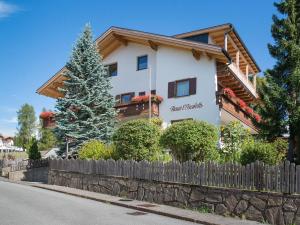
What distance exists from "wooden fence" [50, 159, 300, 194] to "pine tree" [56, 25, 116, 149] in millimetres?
7101

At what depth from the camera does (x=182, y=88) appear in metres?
27.9

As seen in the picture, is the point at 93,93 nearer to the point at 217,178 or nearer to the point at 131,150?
the point at 131,150

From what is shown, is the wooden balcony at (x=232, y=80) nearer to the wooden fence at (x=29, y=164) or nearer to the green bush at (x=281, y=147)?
the green bush at (x=281, y=147)

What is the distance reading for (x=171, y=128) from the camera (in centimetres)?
1706

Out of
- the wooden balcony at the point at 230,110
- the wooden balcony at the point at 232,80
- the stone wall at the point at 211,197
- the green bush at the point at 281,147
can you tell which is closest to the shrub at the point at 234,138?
the green bush at the point at 281,147

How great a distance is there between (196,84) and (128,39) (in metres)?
7.84

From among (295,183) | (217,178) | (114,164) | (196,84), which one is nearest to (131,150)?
(114,164)

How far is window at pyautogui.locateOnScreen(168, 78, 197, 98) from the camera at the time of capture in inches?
1066

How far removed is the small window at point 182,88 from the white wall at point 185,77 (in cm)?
32

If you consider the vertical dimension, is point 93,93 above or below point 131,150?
above

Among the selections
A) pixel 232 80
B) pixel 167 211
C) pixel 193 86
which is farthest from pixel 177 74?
pixel 167 211

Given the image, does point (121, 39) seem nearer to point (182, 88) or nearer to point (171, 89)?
point (171, 89)

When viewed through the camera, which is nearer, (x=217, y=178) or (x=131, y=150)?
(x=217, y=178)

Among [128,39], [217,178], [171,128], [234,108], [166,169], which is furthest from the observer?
[128,39]
